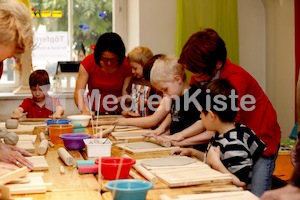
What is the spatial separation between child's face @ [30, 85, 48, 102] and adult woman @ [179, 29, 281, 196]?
6.62ft

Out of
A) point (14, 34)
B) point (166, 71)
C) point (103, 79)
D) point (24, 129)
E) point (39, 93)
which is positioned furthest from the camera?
point (39, 93)

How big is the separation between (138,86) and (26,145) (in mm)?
1496

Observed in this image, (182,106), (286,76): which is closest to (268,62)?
(286,76)

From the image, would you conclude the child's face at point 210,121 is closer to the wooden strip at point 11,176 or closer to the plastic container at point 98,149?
the plastic container at point 98,149

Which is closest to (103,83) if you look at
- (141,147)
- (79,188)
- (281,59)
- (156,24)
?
(156,24)

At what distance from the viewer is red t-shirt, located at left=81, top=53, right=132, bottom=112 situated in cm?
419

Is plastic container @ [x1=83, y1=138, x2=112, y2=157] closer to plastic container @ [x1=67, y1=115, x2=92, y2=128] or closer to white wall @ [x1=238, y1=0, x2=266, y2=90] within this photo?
plastic container @ [x1=67, y1=115, x2=92, y2=128]

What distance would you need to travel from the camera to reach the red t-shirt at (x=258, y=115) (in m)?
2.59

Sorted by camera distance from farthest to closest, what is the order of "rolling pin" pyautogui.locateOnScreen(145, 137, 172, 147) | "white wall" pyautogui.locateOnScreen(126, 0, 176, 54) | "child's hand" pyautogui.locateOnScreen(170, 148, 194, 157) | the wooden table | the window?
1. the window
2. "white wall" pyautogui.locateOnScreen(126, 0, 176, 54)
3. the wooden table
4. "rolling pin" pyautogui.locateOnScreen(145, 137, 172, 147)
5. "child's hand" pyautogui.locateOnScreen(170, 148, 194, 157)

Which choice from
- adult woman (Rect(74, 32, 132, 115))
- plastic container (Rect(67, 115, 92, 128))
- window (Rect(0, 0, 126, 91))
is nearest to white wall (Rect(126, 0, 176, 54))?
window (Rect(0, 0, 126, 91))

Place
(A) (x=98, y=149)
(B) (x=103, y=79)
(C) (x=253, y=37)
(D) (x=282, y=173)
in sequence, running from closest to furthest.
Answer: (A) (x=98, y=149) → (D) (x=282, y=173) → (B) (x=103, y=79) → (C) (x=253, y=37)

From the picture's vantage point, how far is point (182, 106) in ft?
9.64

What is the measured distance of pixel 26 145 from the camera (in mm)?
2660

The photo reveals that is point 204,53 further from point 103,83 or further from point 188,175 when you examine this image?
point 103,83
